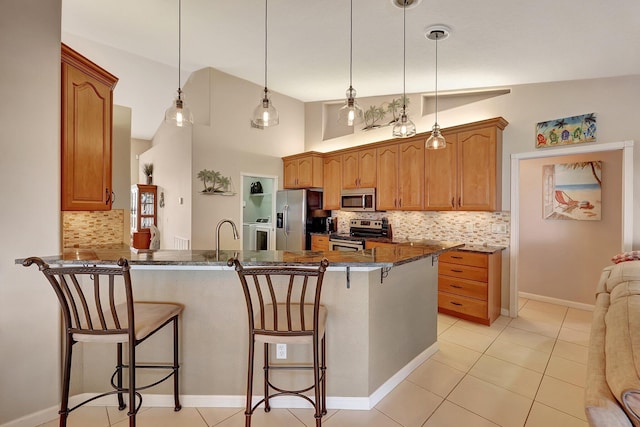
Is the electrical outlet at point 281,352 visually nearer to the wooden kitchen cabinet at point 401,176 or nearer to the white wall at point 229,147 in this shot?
the wooden kitchen cabinet at point 401,176

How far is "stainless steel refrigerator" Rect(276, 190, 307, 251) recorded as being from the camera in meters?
5.21

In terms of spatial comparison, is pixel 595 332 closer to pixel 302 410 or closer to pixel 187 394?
pixel 302 410

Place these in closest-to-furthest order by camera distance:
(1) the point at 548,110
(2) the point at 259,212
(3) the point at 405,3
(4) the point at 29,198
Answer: (4) the point at 29,198 < (3) the point at 405,3 < (1) the point at 548,110 < (2) the point at 259,212

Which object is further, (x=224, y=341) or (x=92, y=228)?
(x=92, y=228)

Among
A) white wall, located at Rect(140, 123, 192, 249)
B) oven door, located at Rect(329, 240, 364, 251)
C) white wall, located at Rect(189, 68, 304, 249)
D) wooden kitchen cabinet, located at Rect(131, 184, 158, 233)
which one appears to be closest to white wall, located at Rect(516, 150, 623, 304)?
oven door, located at Rect(329, 240, 364, 251)

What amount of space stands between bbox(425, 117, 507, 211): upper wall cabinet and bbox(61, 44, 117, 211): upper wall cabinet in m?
3.58

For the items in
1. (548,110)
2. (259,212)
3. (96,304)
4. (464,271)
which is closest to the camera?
(96,304)

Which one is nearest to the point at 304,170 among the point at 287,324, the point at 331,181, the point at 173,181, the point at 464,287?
the point at 331,181

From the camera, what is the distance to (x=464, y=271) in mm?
3574

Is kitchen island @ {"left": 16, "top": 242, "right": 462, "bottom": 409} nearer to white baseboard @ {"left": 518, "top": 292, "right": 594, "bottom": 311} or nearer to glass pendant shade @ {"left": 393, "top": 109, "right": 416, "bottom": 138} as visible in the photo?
glass pendant shade @ {"left": 393, "top": 109, "right": 416, "bottom": 138}

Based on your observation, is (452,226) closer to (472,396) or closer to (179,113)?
(472,396)

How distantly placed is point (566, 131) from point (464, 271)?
6.18 ft

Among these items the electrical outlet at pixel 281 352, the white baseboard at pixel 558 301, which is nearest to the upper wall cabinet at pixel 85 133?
the electrical outlet at pixel 281 352

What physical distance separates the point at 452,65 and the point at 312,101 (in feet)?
9.74
